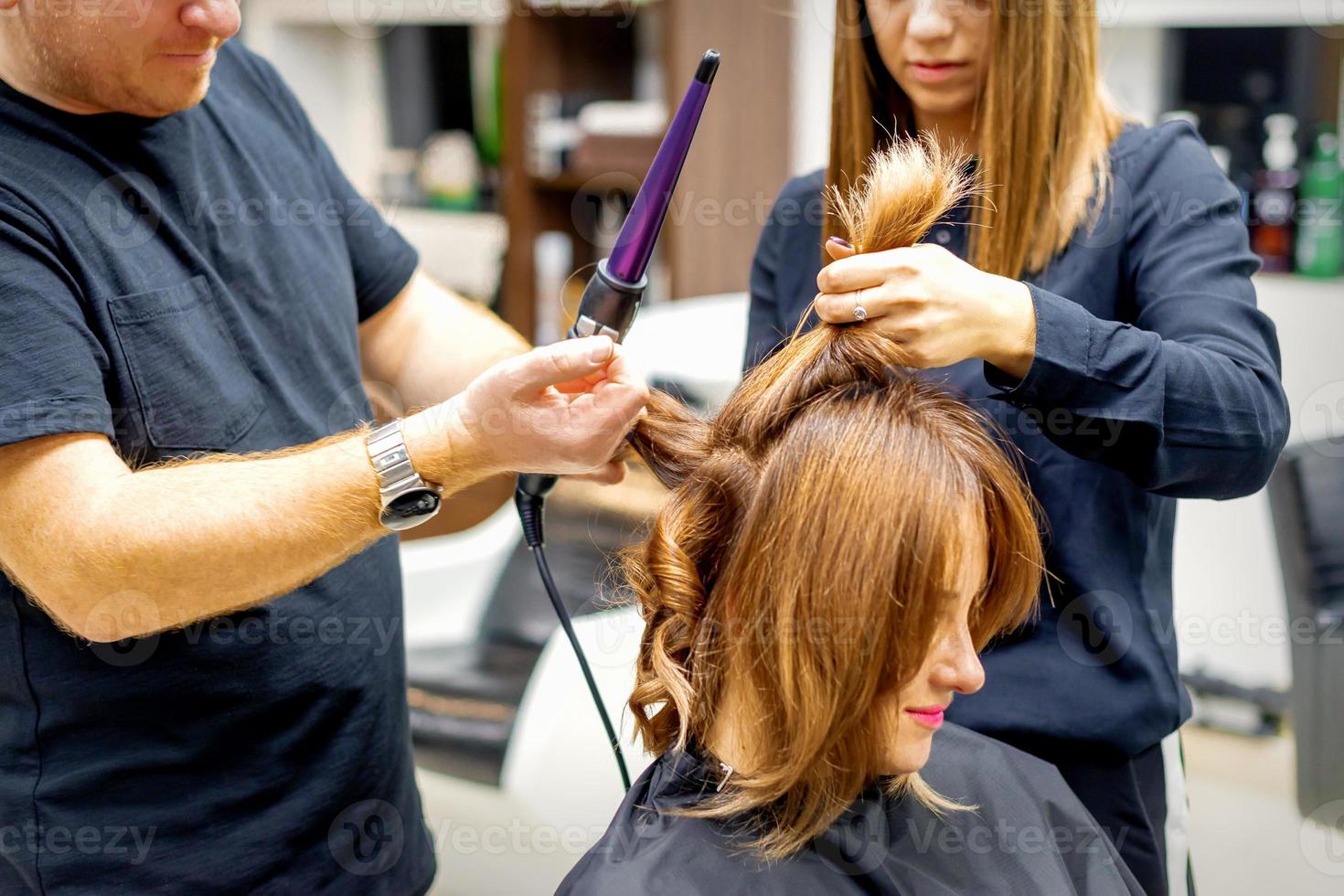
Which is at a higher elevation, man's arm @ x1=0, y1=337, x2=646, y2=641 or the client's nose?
man's arm @ x1=0, y1=337, x2=646, y2=641

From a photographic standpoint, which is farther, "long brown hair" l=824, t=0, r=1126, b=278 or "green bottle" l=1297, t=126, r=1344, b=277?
"green bottle" l=1297, t=126, r=1344, b=277

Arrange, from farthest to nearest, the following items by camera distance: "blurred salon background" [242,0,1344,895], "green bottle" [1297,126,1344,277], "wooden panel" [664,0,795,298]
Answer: "wooden panel" [664,0,795,298], "green bottle" [1297,126,1344,277], "blurred salon background" [242,0,1344,895]

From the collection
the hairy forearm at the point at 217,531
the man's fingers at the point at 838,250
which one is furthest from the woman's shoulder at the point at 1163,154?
the hairy forearm at the point at 217,531

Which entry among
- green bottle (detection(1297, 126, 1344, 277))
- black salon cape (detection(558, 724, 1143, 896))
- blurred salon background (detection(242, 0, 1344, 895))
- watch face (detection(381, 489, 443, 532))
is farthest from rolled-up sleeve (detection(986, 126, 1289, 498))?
green bottle (detection(1297, 126, 1344, 277))

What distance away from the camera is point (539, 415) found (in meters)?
0.98

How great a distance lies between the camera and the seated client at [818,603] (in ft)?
2.95

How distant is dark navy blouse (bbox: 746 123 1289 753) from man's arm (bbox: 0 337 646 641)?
343mm

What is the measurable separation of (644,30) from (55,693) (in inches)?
91.3

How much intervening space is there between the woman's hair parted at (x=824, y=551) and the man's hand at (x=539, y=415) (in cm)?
8

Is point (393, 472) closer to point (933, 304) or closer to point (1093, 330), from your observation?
point (933, 304)

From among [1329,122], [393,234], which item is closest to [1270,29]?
[1329,122]

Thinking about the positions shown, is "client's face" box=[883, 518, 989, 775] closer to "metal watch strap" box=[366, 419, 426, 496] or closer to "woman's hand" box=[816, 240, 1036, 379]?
"woman's hand" box=[816, 240, 1036, 379]

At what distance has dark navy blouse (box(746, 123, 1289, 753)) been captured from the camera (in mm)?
943

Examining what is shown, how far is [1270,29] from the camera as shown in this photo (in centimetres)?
220
